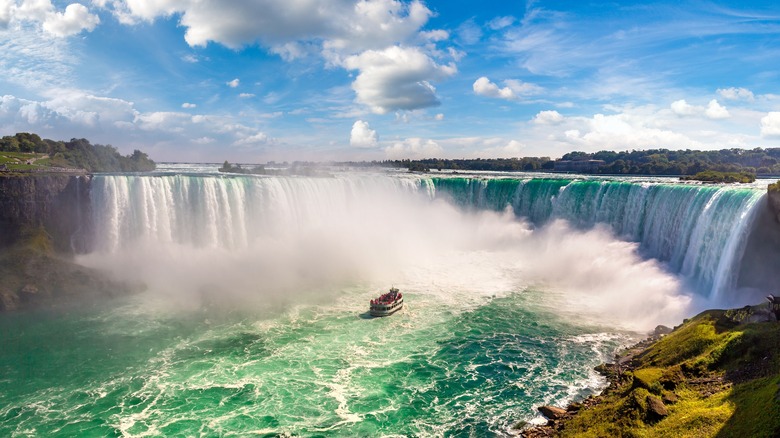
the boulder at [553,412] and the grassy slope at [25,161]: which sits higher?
the grassy slope at [25,161]

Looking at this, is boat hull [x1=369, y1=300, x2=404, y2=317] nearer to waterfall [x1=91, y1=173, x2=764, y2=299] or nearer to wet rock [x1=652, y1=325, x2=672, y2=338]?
wet rock [x1=652, y1=325, x2=672, y2=338]

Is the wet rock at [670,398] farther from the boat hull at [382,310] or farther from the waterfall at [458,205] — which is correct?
the boat hull at [382,310]

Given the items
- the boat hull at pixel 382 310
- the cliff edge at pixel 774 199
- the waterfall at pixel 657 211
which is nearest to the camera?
the cliff edge at pixel 774 199

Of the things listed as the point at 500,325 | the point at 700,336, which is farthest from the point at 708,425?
the point at 500,325

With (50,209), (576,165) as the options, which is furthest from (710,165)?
(50,209)

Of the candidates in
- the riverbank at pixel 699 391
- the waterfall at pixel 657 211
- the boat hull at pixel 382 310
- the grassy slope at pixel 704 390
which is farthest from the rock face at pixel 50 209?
the grassy slope at pixel 704 390

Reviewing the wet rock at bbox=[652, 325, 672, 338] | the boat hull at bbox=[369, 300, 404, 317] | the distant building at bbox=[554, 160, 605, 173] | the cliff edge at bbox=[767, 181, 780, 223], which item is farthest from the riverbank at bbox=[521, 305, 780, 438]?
the distant building at bbox=[554, 160, 605, 173]
